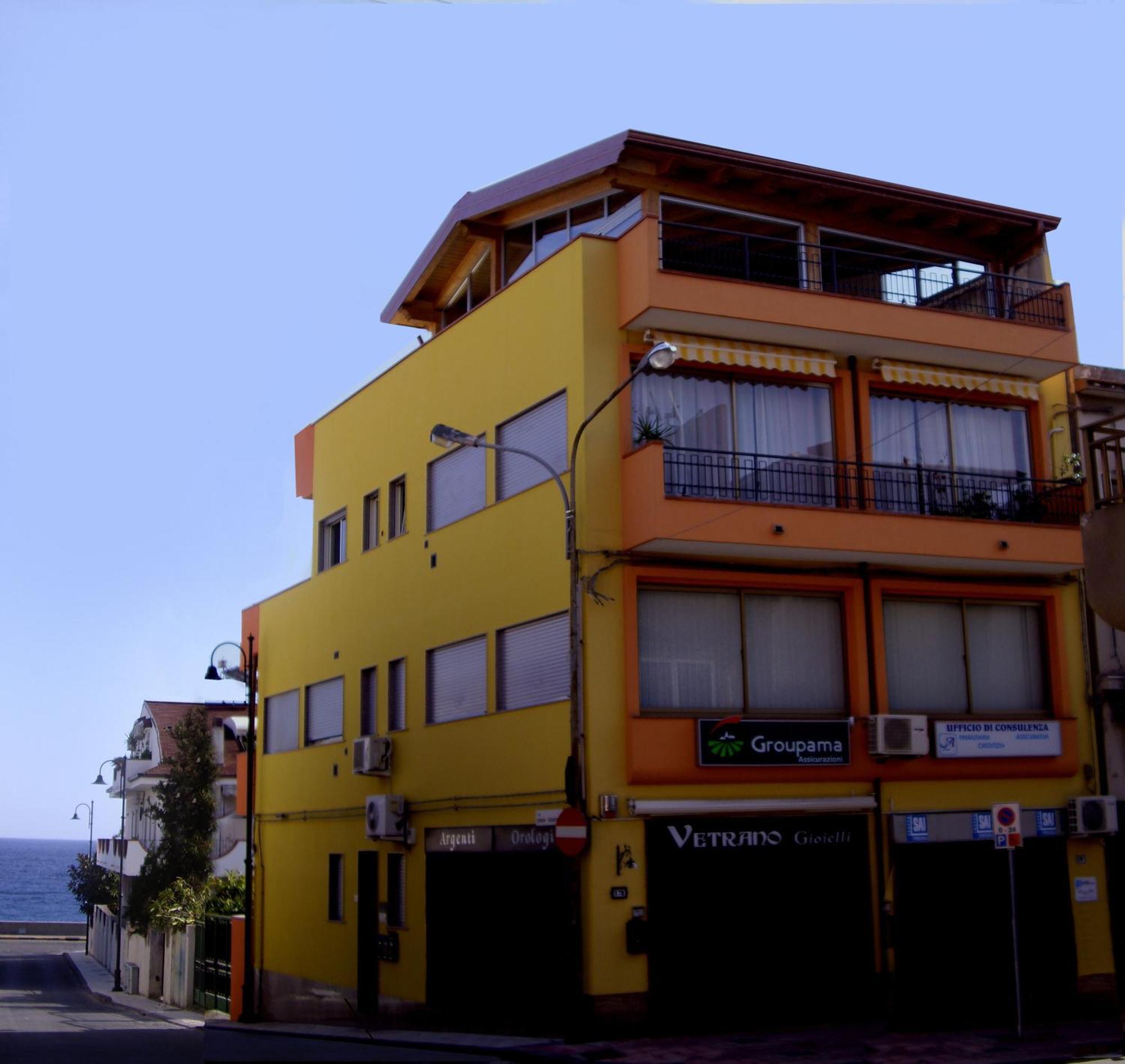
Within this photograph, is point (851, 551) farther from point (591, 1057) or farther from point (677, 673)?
point (591, 1057)

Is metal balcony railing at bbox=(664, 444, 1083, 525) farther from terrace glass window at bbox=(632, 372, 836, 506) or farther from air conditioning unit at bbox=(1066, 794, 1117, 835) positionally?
air conditioning unit at bbox=(1066, 794, 1117, 835)

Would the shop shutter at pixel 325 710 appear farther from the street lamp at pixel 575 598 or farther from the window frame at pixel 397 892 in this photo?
the street lamp at pixel 575 598

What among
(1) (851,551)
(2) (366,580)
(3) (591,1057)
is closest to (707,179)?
(1) (851,551)

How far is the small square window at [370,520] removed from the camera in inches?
1107

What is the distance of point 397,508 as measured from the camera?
2700 centimetres

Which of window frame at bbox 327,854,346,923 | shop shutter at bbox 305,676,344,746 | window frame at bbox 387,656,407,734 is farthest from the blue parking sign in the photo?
shop shutter at bbox 305,676,344,746

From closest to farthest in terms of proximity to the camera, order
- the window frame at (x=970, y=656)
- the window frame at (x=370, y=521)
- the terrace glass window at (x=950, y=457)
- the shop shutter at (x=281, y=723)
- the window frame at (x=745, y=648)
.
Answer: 1. the window frame at (x=745, y=648)
2. the window frame at (x=970, y=656)
3. the terrace glass window at (x=950, y=457)
4. the window frame at (x=370, y=521)
5. the shop shutter at (x=281, y=723)

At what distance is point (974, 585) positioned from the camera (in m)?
22.0

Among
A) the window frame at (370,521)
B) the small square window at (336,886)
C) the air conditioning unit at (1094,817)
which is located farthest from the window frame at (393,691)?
the air conditioning unit at (1094,817)

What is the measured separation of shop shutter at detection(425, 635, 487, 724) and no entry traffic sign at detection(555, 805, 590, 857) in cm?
516

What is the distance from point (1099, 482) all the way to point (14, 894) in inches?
7609

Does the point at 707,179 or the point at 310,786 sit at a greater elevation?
the point at 707,179

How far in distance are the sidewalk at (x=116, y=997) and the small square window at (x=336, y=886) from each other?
26.2 feet

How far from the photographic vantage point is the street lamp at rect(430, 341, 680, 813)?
18.1 metres
